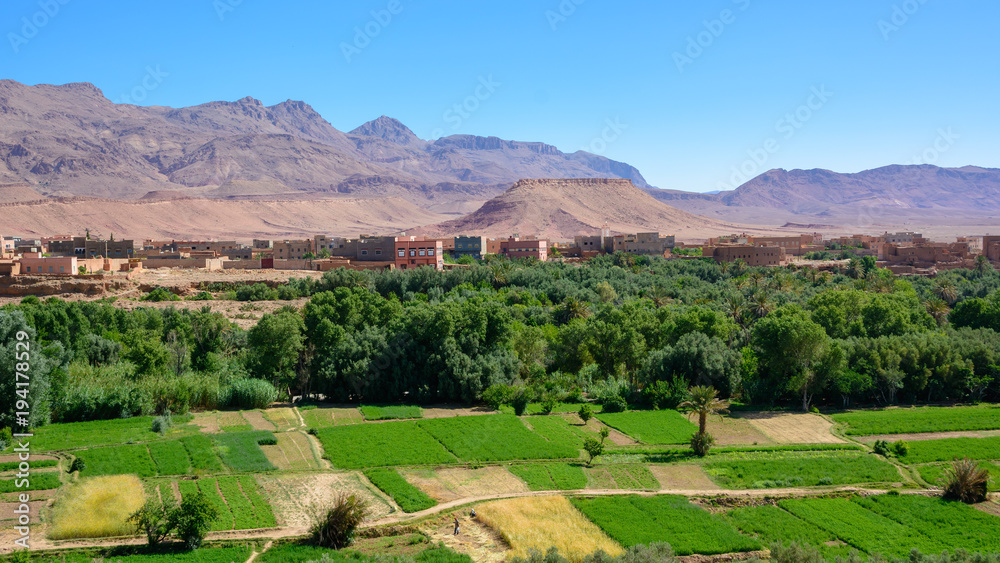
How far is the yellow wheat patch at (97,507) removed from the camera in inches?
738

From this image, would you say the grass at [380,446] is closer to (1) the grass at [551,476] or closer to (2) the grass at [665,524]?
(1) the grass at [551,476]

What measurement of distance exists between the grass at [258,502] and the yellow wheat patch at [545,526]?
5.76 metres

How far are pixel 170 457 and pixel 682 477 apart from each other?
662 inches

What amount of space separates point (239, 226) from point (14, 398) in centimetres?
15304

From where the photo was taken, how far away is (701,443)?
27656 mm

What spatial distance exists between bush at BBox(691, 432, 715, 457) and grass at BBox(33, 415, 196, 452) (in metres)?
18.5

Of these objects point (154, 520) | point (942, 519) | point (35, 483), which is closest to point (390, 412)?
point (35, 483)

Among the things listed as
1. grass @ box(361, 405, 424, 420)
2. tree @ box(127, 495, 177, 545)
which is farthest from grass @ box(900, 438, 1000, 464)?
tree @ box(127, 495, 177, 545)

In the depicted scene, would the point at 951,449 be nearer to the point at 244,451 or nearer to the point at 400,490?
the point at 400,490

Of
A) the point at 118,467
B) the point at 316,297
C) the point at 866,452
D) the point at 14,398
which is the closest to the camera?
the point at 118,467

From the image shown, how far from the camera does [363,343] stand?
35812 millimetres

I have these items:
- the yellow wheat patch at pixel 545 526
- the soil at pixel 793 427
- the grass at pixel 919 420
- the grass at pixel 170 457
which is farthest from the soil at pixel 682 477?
the grass at pixel 170 457

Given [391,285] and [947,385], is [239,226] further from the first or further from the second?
[947,385]

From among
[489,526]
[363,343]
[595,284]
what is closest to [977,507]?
[489,526]
